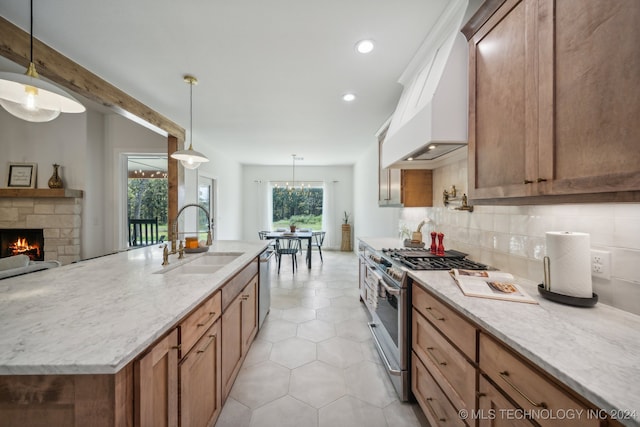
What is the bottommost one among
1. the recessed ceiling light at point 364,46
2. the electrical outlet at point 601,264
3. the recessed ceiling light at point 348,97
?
the electrical outlet at point 601,264

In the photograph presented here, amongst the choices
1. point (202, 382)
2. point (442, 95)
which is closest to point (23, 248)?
point (202, 382)

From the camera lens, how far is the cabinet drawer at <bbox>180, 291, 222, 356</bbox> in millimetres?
1008

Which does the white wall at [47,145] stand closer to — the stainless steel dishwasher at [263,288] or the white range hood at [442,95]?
the stainless steel dishwasher at [263,288]

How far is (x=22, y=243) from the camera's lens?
11.4ft

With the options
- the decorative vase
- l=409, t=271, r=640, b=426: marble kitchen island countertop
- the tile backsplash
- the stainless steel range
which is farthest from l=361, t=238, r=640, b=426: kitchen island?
the decorative vase

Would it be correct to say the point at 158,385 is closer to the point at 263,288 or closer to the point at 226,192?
the point at 263,288

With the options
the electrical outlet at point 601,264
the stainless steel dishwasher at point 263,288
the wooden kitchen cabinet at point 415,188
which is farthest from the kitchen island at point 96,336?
the wooden kitchen cabinet at point 415,188

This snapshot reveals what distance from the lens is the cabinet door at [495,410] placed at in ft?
2.61

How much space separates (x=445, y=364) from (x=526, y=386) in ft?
1.61

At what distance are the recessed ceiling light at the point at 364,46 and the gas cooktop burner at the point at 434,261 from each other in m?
1.68

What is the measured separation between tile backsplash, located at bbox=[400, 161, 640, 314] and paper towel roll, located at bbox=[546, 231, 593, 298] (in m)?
0.10

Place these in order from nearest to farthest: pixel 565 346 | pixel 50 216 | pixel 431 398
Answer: pixel 565 346, pixel 431 398, pixel 50 216

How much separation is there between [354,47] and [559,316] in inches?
82.2

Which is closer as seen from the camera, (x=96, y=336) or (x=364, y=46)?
(x=96, y=336)
